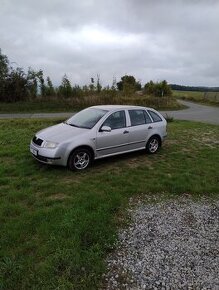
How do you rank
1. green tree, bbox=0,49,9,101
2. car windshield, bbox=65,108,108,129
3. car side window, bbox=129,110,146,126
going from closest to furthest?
car windshield, bbox=65,108,108,129 → car side window, bbox=129,110,146,126 → green tree, bbox=0,49,9,101

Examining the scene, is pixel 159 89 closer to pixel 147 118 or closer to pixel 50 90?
pixel 50 90

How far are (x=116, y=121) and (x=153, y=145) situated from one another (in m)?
1.68

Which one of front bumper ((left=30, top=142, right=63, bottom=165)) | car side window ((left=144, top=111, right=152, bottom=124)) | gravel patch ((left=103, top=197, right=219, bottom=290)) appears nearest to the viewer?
gravel patch ((left=103, top=197, right=219, bottom=290))

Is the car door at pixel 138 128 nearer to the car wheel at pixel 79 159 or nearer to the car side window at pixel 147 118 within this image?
the car side window at pixel 147 118

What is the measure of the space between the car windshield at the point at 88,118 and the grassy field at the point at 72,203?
1054 mm

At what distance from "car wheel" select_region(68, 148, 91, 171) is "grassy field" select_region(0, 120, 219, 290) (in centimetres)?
22

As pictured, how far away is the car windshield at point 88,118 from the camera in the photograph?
7343 millimetres

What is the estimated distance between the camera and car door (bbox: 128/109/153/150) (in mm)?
7939

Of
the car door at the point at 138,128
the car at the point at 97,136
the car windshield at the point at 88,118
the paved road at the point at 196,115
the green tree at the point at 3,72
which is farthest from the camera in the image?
the green tree at the point at 3,72

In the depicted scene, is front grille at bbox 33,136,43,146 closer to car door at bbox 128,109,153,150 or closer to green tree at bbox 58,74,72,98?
car door at bbox 128,109,153,150

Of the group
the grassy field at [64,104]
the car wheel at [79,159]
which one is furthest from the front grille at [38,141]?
the grassy field at [64,104]

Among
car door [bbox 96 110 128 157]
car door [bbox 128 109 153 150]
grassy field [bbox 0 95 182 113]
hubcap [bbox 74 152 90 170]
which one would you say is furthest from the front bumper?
grassy field [bbox 0 95 182 113]

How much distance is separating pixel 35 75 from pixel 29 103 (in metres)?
3.23

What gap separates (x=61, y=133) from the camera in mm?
6961
